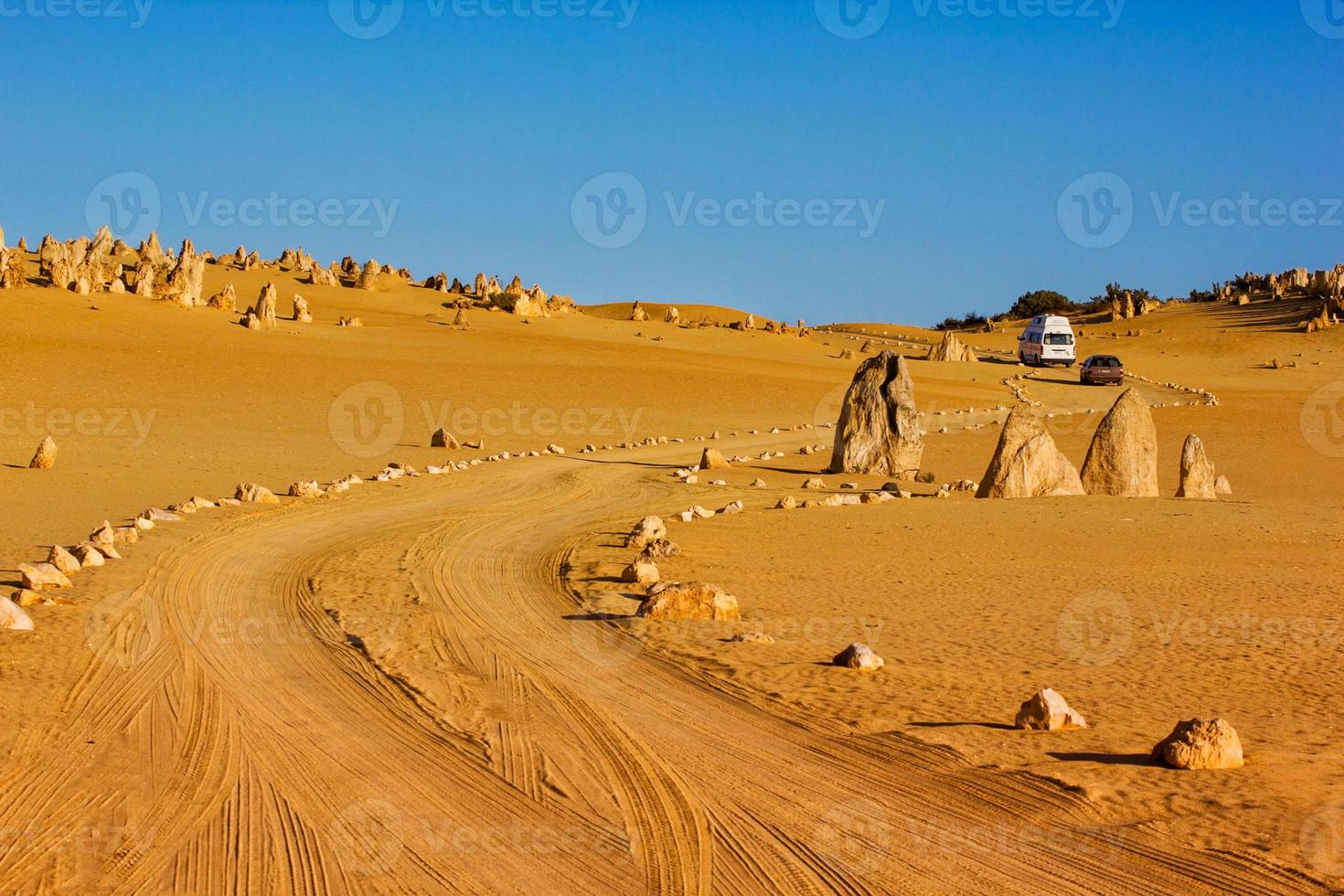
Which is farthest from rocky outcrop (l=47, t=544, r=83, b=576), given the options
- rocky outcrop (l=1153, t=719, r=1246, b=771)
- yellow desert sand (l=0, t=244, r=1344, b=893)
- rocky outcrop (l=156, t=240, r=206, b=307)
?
rocky outcrop (l=156, t=240, r=206, b=307)

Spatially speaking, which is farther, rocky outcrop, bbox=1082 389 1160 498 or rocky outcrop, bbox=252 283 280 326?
rocky outcrop, bbox=252 283 280 326

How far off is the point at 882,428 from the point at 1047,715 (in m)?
16.3

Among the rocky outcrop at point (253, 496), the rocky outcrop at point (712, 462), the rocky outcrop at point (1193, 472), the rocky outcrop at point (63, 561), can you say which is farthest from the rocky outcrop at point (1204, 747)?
the rocky outcrop at point (712, 462)

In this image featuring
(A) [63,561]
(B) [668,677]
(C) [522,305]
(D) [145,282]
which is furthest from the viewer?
(C) [522,305]

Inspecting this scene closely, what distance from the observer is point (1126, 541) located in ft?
43.0

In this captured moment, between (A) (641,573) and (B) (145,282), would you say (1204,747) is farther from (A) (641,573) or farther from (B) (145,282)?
(B) (145,282)

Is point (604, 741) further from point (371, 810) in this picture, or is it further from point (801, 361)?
point (801, 361)

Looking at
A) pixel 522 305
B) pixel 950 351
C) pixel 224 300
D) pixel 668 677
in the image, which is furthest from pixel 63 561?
pixel 522 305

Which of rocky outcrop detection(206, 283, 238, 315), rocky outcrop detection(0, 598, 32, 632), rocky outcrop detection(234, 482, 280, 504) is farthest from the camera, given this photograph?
rocky outcrop detection(206, 283, 238, 315)

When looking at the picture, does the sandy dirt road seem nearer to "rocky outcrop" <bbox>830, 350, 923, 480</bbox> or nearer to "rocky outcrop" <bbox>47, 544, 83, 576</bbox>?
"rocky outcrop" <bbox>47, 544, 83, 576</bbox>

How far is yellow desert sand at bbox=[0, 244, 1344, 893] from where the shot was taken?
15.8 feet

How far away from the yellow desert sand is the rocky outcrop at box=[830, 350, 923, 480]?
0.25ft

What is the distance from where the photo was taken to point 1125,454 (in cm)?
1869

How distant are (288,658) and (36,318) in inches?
1493
